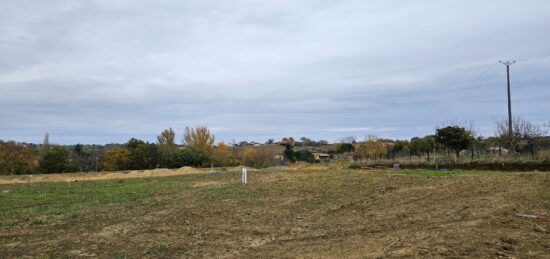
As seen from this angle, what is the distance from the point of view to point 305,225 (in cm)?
1103

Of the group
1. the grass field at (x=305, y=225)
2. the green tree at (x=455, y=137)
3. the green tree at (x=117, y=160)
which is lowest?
the grass field at (x=305, y=225)

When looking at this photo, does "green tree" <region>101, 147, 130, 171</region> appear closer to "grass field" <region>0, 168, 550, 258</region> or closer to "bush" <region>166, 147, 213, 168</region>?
"bush" <region>166, 147, 213, 168</region>

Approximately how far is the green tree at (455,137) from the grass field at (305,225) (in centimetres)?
2137

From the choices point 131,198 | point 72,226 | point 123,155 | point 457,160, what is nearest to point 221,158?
point 123,155

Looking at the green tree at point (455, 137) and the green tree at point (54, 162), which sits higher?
the green tree at point (455, 137)

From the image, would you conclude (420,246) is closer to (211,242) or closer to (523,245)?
(523,245)

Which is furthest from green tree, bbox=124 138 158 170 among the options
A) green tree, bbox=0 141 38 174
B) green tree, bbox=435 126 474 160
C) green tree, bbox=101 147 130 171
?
green tree, bbox=435 126 474 160

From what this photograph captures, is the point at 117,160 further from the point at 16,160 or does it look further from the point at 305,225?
the point at 305,225

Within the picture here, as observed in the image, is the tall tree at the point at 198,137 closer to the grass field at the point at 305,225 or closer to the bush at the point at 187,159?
the bush at the point at 187,159

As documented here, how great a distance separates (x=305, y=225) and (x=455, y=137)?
99.8 ft

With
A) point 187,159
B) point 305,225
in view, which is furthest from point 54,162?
point 305,225

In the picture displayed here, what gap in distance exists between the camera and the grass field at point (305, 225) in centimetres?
779

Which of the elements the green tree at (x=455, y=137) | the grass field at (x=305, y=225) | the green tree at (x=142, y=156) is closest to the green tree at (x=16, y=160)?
the green tree at (x=142, y=156)

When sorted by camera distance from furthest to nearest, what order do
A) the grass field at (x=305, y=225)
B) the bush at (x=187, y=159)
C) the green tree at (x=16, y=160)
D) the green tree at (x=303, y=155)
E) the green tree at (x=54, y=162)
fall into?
the green tree at (x=303, y=155)
the bush at (x=187, y=159)
the green tree at (x=54, y=162)
the green tree at (x=16, y=160)
the grass field at (x=305, y=225)
